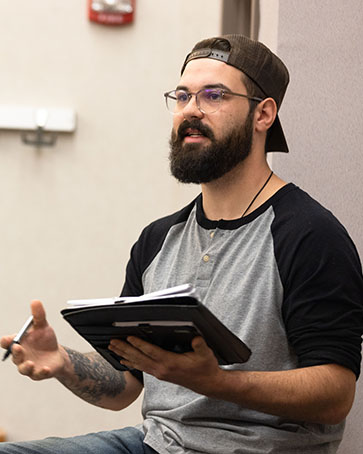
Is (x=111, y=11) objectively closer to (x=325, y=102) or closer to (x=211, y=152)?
(x=325, y=102)

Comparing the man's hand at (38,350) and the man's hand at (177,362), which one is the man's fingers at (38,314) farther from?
the man's hand at (177,362)

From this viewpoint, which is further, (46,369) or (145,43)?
(145,43)

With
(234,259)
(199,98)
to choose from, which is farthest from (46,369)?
(199,98)

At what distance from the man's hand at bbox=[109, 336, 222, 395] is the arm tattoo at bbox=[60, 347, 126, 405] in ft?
1.17

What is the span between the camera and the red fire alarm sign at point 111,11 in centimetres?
335

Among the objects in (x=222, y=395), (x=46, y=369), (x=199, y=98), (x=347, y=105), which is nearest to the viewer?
(x=222, y=395)

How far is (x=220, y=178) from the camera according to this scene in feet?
6.09

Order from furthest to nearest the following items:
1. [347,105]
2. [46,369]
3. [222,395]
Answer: [347,105] → [46,369] → [222,395]

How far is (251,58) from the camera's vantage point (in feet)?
6.15

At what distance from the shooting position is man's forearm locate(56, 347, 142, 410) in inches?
69.4

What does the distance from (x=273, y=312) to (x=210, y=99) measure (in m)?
0.53

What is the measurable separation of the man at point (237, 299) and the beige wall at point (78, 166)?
144cm

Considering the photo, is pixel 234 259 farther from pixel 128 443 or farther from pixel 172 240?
pixel 128 443

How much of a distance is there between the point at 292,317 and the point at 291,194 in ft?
1.03
